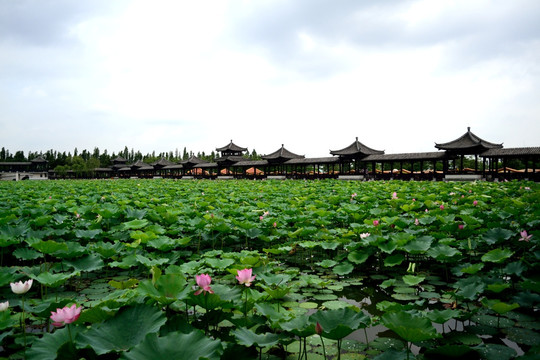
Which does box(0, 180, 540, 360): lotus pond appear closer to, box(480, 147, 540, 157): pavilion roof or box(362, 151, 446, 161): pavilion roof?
box(480, 147, 540, 157): pavilion roof

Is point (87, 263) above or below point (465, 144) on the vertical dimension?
below

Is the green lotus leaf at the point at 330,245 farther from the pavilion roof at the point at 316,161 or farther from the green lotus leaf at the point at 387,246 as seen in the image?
the pavilion roof at the point at 316,161

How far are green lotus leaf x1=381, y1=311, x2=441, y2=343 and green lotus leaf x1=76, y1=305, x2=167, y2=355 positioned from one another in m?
0.98

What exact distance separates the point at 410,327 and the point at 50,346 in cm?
156

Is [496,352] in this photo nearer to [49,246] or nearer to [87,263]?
[87,263]

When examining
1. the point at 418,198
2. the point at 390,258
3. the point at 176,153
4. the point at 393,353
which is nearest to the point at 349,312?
the point at 393,353

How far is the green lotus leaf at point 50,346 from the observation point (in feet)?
4.21

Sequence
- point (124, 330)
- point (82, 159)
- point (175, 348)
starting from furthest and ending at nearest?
point (82, 159)
point (124, 330)
point (175, 348)

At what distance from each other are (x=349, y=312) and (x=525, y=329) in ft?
4.46

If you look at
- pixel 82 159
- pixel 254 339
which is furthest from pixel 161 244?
pixel 82 159

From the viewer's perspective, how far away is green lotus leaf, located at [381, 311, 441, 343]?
132 cm

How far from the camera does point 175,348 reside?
1.12 metres

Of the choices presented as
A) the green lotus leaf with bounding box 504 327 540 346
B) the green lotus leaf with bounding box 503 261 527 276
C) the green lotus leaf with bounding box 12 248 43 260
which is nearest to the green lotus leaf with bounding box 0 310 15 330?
the green lotus leaf with bounding box 12 248 43 260

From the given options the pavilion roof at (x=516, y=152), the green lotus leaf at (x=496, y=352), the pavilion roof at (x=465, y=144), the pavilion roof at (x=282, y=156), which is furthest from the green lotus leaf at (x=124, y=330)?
the pavilion roof at (x=282, y=156)
